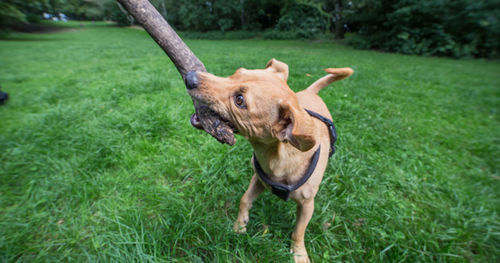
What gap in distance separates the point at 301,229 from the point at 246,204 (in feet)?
1.75

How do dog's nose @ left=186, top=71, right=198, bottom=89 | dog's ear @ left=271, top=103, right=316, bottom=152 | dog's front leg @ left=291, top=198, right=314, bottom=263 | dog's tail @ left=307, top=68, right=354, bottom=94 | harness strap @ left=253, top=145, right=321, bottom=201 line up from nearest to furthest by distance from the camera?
dog's ear @ left=271, top=103, right=316, bottom=152
dog's nose @ left=186, top=71, right=198, bottom=89
harness strap @ left=253, top=145, right=321, bottom=201
dog's front leg @ left=291, top=198, right=314, bottom=263
dog's tail @ left=307, top=68, right=354, bottom=94

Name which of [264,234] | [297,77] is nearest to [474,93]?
[297,77]

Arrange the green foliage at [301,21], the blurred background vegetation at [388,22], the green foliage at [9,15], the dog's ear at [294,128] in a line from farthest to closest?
the green foliage at [301,21] → the green foliage at [9,15] → the blurred background vegetation at [388,22] → the dog's ear at [294,128]

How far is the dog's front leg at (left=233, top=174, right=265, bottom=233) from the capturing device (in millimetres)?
1929

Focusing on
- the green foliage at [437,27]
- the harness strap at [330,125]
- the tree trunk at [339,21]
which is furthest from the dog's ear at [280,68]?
the tree trunk at [339,21]

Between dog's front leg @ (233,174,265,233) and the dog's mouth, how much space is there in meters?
0.75

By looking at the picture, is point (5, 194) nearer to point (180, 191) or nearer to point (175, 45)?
point (180, 191)

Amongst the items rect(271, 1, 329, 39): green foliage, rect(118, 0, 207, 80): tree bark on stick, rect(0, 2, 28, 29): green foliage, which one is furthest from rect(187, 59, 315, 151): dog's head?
rect(271, 1, 329, 39): green foliage

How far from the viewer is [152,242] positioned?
66.1 inches

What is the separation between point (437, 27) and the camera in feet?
44.1

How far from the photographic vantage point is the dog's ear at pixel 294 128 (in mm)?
1146

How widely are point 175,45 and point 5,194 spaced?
2.62m

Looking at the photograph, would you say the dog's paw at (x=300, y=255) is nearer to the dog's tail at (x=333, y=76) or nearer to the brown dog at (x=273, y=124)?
the brown dog at (x=273, y=124)

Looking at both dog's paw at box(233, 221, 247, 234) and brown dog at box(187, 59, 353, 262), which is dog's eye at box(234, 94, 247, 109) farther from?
dog's paw at box(233, 221, 247, 234)
